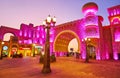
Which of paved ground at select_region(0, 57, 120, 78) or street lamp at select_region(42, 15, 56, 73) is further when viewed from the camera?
street lamp at select_region(42, 15, 56, 73)

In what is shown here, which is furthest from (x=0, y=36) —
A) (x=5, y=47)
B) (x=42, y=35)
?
(x=42, y=35)

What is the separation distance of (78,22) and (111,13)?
28.8 ft

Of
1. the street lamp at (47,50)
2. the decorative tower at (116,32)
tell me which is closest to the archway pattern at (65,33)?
the decorative tower at (116,32)

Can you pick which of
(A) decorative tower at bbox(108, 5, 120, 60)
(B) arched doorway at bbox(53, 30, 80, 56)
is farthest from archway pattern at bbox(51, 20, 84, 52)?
(A) decorative tower at bbox(108, 5, 120, 60)

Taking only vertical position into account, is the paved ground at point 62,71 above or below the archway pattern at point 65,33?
below

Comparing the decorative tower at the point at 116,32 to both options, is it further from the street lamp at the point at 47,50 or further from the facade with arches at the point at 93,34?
the street lamp at the point at 47,50

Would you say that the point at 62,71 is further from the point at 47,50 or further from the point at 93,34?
the point at 93,34

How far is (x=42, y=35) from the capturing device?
4944 cm

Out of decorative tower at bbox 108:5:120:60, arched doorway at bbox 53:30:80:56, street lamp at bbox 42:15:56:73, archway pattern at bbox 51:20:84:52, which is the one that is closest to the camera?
street lamp at bbox 42:15:56:73

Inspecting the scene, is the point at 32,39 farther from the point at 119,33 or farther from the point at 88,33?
the point at 119,33

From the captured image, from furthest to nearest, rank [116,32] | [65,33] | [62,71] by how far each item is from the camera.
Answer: [65,33], [116,32], [62,71]

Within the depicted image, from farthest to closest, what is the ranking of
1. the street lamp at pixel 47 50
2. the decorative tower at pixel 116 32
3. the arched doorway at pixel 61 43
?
the arched doorway at pixel 61 43
the decorative tower at pixel 116 32
the street lamp at pixel 47 50

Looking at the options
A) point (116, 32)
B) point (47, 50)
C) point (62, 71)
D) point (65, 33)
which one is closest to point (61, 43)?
point (65, 33)

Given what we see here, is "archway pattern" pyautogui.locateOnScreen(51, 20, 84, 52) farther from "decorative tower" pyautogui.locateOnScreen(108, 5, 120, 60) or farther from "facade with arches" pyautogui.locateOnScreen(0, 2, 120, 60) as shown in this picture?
"decorative tower" pyautogui.locateOnScreen(108, 5, 120, 60)
